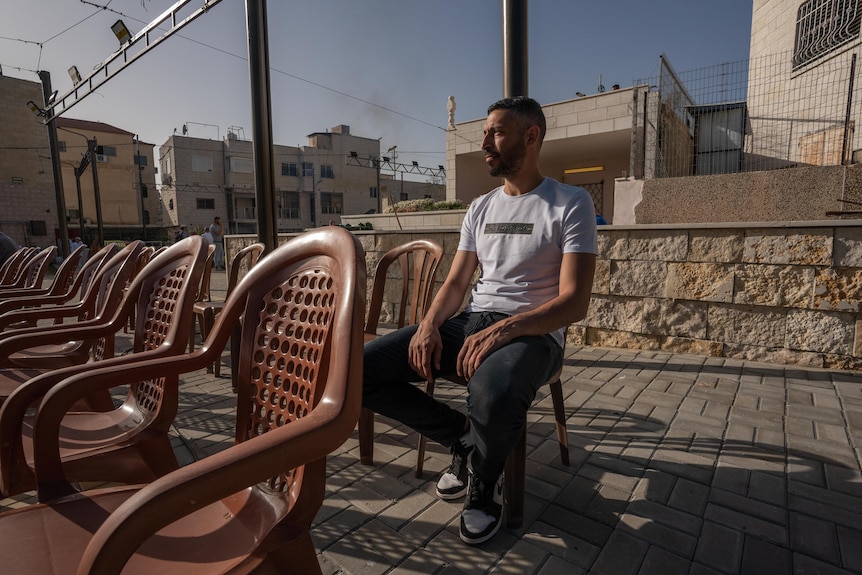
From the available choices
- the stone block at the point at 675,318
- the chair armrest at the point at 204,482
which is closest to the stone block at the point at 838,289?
the stone block at the point at 675,318

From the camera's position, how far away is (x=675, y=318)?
406cm

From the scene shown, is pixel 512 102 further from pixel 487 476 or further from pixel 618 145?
pixel 618 145

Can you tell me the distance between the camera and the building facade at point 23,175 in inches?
1074

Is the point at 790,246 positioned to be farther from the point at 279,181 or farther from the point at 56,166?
the point at 279,181

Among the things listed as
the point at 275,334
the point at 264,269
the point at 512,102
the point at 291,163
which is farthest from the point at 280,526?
the point at 291,163

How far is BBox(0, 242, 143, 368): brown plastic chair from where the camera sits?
162 centimetres

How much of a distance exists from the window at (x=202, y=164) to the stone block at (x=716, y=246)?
44378 millimetres

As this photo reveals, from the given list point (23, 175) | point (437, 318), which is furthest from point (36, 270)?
point (23, 175)

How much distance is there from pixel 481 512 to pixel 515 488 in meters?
0.17

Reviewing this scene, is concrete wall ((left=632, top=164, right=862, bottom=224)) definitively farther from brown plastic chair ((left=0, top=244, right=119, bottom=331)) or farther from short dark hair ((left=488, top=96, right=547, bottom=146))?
Result: brown plastic chair ((left=0, top=244, right=119, bottom=331))

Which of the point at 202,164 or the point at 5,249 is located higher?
the point at 202,164

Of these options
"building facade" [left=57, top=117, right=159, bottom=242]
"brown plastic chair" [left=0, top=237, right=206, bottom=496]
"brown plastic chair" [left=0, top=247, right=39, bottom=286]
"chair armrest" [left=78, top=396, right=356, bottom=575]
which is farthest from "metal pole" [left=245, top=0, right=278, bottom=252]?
"building facade" [left=57, top=117, right=159, bottom=242]

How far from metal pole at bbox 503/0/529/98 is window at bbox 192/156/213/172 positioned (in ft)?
146

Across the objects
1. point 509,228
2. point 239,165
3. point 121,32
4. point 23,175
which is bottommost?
point 509,228
